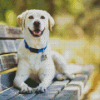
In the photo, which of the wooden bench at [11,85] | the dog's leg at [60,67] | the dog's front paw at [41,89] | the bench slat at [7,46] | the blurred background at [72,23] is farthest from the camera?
the blurred background at [72,23]

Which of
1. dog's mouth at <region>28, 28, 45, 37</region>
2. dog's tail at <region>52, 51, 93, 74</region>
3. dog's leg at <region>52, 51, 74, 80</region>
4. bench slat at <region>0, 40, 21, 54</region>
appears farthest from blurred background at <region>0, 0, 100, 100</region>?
dog's mouth at <region>28, 28, 45, 37</region>

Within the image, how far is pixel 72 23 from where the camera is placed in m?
7.20

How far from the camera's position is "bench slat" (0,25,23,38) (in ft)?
7.50

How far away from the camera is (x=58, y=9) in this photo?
24.8 ft

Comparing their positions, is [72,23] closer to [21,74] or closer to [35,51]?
[35,51]

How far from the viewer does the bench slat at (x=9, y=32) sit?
7.50ft

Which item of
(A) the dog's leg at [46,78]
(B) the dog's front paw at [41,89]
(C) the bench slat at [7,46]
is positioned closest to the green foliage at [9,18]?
(C) the bench slat at [7,46]

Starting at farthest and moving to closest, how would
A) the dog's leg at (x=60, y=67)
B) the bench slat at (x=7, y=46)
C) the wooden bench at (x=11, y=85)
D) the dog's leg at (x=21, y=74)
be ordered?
1. the dog's leg at (x=60, y=67)
2. the bench slat at (x=7, y=46)
3. the dog's leg at (x=21, y=74)
4. the wooden bench at (x=11, y=85)

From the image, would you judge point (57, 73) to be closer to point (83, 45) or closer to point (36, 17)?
point (36, 17)

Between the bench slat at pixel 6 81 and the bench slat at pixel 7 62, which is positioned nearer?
the bench slat at pixel 6 81

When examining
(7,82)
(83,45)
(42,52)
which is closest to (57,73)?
(42,52)

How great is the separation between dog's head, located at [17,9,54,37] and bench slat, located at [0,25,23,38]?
0.29 metres

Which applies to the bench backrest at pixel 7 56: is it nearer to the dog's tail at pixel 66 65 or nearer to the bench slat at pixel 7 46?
the bench slat at pixel 7 46

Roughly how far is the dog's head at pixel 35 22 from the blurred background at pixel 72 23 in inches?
147
